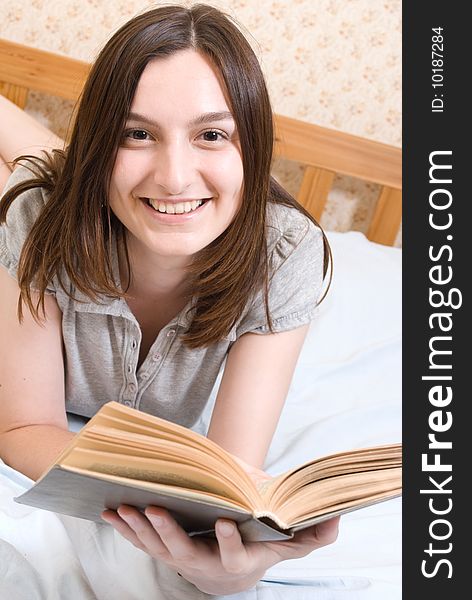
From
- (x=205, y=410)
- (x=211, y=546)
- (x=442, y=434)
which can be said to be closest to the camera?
(x=211, y=546)

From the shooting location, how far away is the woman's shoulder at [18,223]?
1060mm

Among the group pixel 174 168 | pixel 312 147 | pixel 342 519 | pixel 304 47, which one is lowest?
pixel 342 519

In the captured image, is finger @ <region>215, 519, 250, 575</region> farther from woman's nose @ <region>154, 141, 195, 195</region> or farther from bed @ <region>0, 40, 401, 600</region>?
woman's nose @ <region>154, 141, 195, 195</region>

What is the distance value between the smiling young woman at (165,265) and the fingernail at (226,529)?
0.05 m

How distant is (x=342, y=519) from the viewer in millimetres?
1133

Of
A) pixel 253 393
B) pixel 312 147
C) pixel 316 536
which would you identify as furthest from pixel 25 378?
pixel 312 147

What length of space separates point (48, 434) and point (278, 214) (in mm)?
390

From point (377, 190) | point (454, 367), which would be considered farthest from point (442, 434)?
point (377, 190)

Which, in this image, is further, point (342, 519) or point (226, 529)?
point (342, 519)

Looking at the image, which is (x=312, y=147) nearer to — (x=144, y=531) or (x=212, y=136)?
(x=212, y=136)

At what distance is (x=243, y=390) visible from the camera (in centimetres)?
106

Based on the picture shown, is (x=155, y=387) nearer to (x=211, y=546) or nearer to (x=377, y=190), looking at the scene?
(x=211, y=546)

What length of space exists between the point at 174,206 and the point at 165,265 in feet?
0.49

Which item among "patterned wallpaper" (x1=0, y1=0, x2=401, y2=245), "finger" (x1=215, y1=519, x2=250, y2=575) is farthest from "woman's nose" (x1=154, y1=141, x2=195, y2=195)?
"patterned wallpaper" (x1=0, y1=0, x2=401, y2=245)
